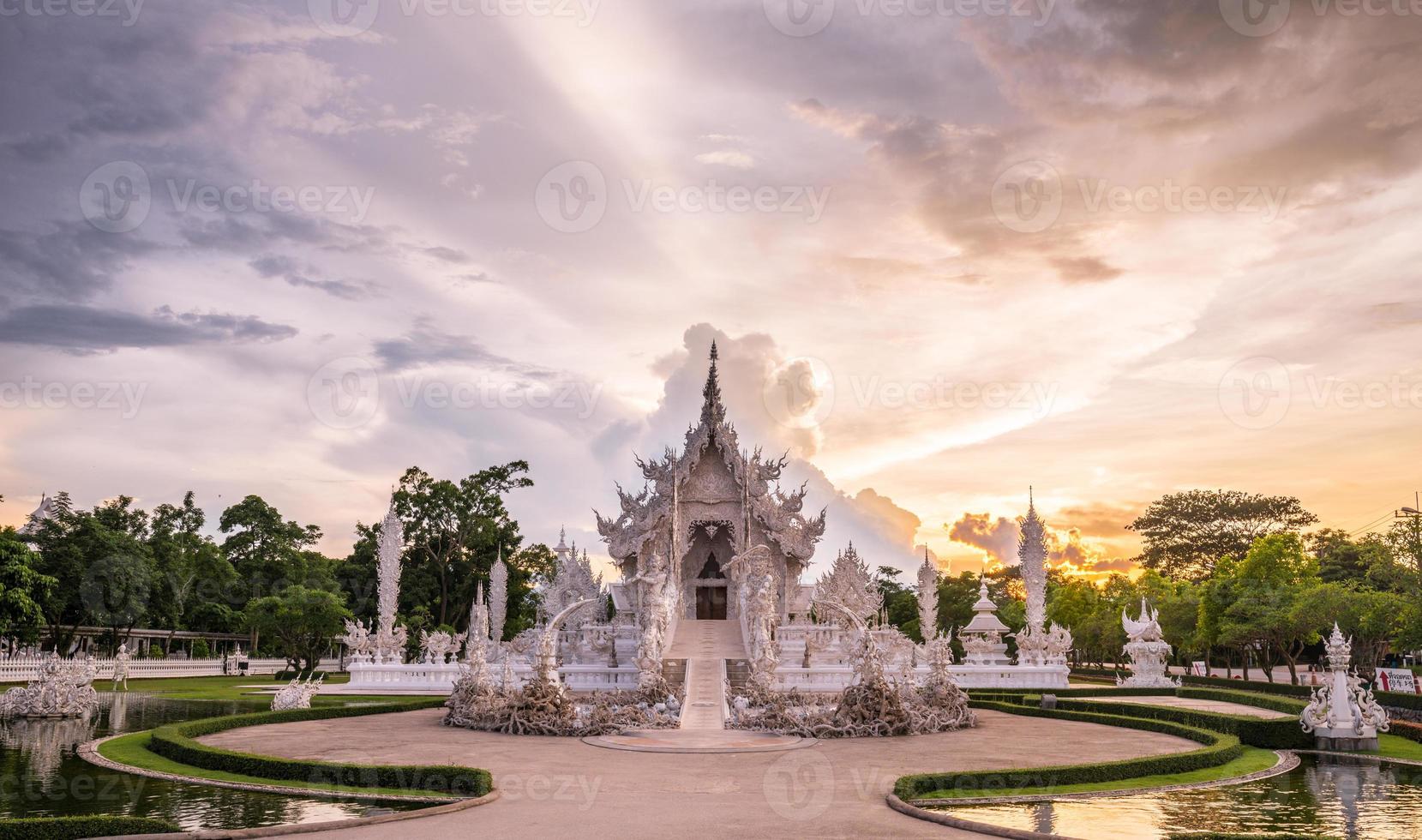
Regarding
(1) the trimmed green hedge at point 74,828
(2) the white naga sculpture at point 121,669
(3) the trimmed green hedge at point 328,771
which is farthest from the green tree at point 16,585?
(1) the trimmed green hedge at point 74,828

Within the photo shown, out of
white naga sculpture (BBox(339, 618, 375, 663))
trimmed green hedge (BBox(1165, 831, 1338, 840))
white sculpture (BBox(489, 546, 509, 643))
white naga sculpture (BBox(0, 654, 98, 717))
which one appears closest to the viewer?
trimmed green hedge (BBox(1165, 831, 1338, 840))

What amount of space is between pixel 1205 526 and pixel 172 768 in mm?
73885

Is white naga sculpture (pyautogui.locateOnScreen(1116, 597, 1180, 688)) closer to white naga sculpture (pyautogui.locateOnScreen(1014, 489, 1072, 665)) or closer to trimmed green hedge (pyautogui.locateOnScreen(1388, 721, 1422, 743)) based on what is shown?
white naga sculpture (pyautogui.locateOnScreen(1014, 489, 1072, 665))

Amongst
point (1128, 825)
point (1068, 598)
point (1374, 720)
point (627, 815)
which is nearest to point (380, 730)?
point (627, 815)

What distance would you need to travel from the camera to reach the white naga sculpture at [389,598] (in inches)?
1249

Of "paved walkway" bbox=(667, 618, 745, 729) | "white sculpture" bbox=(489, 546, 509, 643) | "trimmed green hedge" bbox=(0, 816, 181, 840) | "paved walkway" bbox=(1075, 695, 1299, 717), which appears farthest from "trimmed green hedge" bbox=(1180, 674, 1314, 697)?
"trimmed green hedge" bbox=(0, 816, 181, 840)

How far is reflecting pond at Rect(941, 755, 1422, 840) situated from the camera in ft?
36.0

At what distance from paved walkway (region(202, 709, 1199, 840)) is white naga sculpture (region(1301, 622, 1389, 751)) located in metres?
2.33

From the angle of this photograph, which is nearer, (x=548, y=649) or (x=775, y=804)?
(x=775, y=804)

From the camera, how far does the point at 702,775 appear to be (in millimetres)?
14797

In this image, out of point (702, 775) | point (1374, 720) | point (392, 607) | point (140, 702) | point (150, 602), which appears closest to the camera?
point (702, 775)

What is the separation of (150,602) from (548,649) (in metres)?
36.7

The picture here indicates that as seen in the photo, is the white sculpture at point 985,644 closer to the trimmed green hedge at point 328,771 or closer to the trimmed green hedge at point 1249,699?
the trimmed green hedge at point 1249,699

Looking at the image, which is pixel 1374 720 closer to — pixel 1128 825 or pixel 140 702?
→ pixel 1128 825
